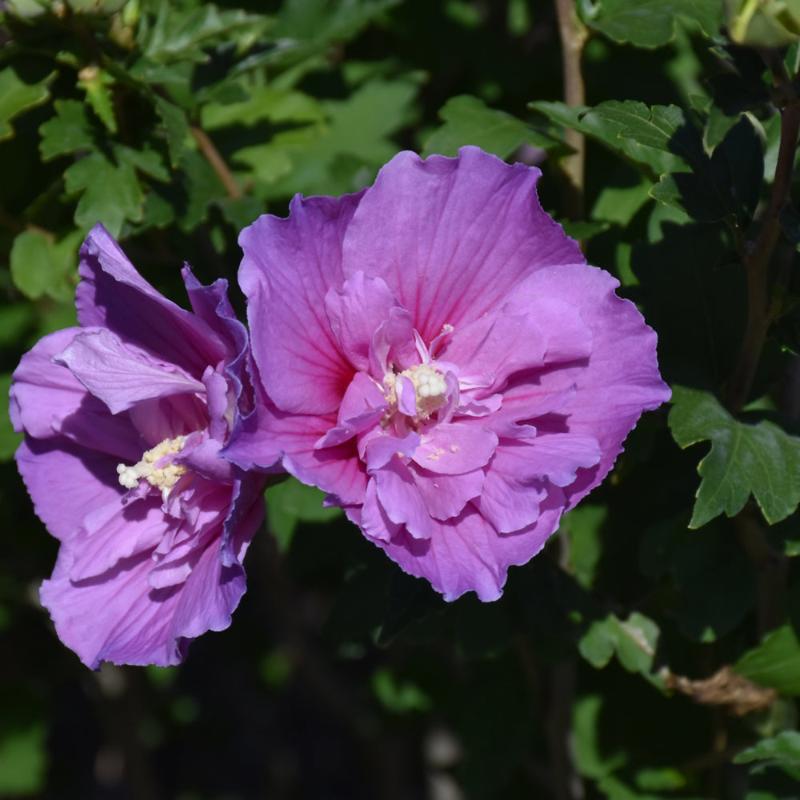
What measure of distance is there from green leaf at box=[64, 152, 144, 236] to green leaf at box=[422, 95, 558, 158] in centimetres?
48

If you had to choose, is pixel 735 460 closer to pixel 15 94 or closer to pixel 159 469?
pixel 159 469

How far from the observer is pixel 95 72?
2012 millimetres

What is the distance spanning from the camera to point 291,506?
7.51 feet

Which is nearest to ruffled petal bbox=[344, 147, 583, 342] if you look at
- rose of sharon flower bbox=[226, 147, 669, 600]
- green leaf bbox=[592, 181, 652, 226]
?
rose of sharon flower bbox=[226, 147, 669, 600]

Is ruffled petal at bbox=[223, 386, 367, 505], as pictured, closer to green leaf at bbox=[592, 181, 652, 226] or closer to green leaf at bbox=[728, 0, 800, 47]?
green leaf at bbox=[728, 0, 800, 47]

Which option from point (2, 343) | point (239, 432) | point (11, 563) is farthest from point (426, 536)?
point (11, 563)

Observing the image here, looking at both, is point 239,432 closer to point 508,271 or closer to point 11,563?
point 508,271

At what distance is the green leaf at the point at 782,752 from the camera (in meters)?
2.04

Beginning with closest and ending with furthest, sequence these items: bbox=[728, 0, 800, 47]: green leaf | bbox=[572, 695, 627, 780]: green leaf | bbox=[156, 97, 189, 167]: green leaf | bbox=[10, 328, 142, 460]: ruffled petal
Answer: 1. bbox=[728, 0, 800, 47]: green leaf
2. bbox=[10, 328, 142, 460]: ruffled petal
3. bbox=[156, 97, 189, 167]: green leaf
4. bbox=[572, 695, 627, 780]: green leaf

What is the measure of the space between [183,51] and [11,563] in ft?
5.61

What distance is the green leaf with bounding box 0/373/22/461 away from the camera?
2367mm

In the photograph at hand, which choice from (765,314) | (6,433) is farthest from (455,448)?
(6,433)

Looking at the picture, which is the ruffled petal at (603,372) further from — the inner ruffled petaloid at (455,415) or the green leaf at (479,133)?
the green leaf at (479,133)

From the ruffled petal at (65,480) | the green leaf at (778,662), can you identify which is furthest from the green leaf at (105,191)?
the green leaf at (778,662)
